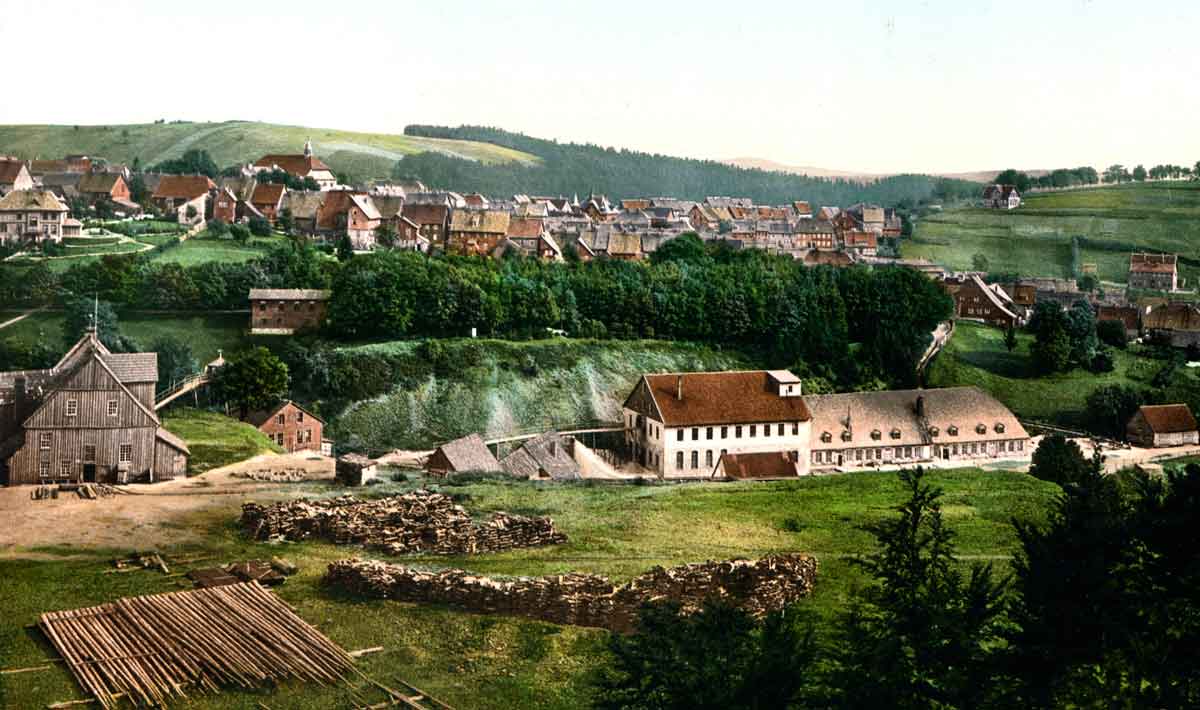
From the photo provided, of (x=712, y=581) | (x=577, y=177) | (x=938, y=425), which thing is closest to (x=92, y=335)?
(x=712, y=581)

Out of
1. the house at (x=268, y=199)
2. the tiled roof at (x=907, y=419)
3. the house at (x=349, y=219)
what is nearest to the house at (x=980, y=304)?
the tiled roof at (x=907, y=419)

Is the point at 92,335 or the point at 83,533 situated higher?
the point at 92,335

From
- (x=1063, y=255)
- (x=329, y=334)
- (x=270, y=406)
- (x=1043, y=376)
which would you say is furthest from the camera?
(x=1063, y=255)

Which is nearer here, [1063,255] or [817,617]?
[817,617]

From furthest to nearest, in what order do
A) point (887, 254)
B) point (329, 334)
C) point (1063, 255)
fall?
point (887, 254) → point (1063, 255) → point (329, 334)

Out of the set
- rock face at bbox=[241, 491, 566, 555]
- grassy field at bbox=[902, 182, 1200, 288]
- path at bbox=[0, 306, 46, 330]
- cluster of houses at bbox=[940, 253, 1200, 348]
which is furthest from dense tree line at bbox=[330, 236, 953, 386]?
rock face at bbox=[241, 491, 566, 555]

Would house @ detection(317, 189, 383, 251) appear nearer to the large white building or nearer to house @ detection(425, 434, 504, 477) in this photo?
the large white building

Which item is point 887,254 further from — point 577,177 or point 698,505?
point 698,505

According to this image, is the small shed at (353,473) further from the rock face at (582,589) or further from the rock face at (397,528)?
the rock face at (582,589)
